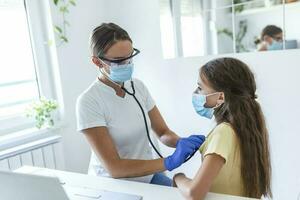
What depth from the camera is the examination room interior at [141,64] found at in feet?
6.07

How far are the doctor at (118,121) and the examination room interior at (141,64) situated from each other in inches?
30.3

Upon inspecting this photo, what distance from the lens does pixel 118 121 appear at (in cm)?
141

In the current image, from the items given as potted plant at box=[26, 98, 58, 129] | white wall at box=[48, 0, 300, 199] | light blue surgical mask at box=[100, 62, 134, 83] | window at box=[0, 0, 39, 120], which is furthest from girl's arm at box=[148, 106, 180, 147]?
window at box=[0, 0, 39, 120]

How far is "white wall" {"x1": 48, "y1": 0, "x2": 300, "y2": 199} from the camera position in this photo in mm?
1848

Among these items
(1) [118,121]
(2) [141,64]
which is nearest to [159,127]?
(1) [118,121]

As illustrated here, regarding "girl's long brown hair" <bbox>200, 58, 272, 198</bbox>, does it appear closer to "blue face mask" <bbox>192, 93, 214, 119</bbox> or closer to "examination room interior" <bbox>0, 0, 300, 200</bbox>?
"blue face mask" <bbox>192, 93, 214, 119</bbox>

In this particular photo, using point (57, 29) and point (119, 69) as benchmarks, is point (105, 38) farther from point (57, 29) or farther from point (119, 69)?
point (57, 29)

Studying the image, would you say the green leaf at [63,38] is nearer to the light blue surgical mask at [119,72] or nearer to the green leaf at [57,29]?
the green leaf at [57,29]

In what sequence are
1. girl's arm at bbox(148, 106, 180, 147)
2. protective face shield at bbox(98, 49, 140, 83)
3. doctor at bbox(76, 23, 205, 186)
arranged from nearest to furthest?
doctor at bbox(76, 23, 205, 186)
protective face shield at bbox(98, 49, 140, 83)
girl's arm at bbox(148, 106, 180, 147)

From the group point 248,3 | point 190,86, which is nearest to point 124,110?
point 190,86

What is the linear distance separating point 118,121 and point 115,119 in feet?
0.06

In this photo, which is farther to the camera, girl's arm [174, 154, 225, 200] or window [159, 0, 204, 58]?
window [159, 0, 204, 58]

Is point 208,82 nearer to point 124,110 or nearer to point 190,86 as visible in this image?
point 124,110

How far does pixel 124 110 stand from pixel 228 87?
52 cm
